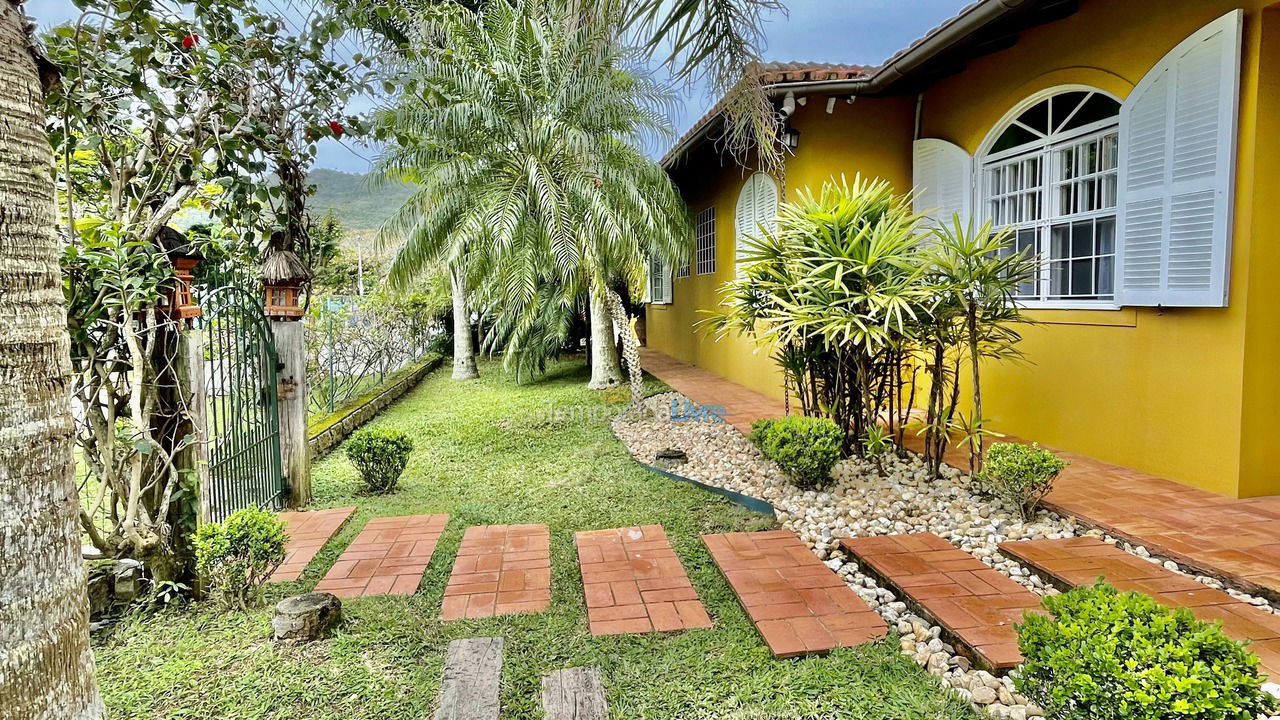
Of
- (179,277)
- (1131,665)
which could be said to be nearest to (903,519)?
(1131,665)

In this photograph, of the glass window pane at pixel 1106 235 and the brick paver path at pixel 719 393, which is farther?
the brick paver path at pixel 719 393

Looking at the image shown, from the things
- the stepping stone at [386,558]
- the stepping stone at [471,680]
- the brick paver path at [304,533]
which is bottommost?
the brick paver path at [304,533]

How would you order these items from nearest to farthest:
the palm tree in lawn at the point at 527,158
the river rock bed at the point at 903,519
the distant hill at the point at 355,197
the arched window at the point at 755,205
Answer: the river rock bed at the point at 903,519 → the distant hill at the point at 355,197 → the palm tree in lawn at the point at 527,158 → the arched window at the point at 755,205

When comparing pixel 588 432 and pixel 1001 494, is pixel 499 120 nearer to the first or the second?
pixel 588 432

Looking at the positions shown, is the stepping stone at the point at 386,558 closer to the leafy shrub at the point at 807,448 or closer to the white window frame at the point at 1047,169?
the leafy shrub at the point at 807,448

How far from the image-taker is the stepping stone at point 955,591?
279 centimetres

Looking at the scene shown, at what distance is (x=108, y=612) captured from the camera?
3217mm

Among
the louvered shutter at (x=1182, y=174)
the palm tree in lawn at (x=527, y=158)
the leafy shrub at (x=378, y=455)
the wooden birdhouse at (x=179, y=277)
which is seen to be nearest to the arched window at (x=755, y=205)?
the palm tree in lawn at (x=527, y=158)

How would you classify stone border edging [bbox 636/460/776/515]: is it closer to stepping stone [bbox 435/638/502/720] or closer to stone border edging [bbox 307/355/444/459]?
stepping stone [bbox 435/638/502/720]

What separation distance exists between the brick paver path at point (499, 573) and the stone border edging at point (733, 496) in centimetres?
156

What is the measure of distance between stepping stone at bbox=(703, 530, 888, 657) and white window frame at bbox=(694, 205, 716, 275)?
806 cm

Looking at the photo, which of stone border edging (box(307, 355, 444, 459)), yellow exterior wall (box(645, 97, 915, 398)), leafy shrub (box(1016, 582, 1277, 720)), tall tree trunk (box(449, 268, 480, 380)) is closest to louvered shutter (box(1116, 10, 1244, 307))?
yellow exterior wall (box(645, 97, 915, 398))

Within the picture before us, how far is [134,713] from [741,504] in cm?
381

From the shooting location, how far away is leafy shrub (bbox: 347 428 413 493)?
5.71 m
